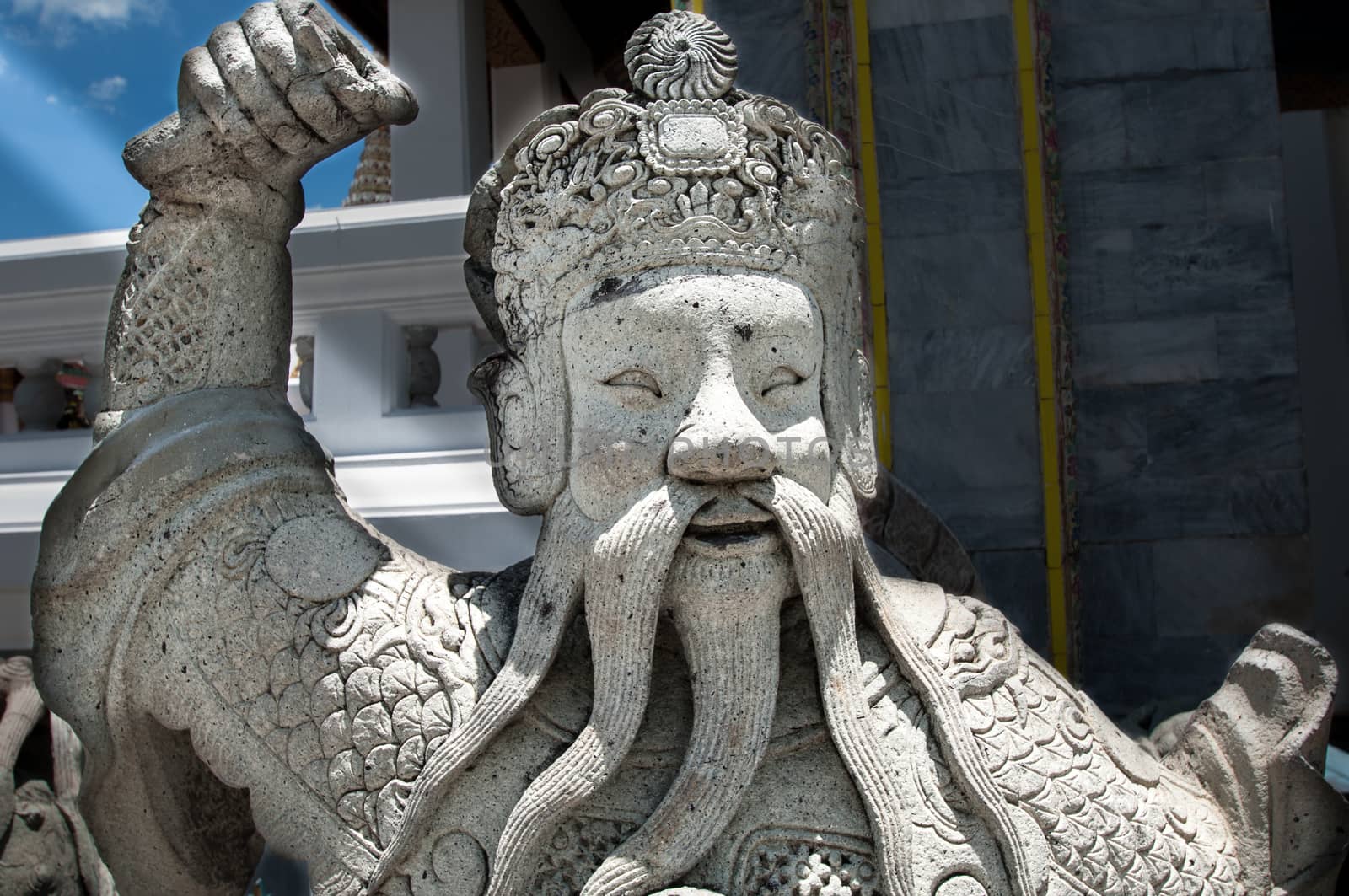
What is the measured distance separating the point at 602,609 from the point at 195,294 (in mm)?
1142

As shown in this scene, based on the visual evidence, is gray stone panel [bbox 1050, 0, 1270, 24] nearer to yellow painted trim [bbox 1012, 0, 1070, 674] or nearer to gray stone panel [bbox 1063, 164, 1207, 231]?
yellow painted trim [bbox 1012, 0, 1070, 674]

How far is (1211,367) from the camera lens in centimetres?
436

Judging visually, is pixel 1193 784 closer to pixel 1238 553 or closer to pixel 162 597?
pixel 1238 553

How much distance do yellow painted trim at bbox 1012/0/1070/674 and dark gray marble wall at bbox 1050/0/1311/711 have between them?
0.11m

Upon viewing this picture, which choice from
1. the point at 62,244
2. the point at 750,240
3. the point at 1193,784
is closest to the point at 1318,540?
the point at 1193,784

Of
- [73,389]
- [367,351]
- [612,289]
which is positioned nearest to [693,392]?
[612,289]

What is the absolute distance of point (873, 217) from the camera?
14.8 feet

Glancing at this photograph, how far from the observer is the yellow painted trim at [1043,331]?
4289 millimetres

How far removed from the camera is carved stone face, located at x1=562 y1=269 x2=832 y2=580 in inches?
96.0

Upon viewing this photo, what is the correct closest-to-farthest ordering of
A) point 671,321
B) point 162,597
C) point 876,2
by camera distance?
point 671,321 < point 162,597 < point 876,2

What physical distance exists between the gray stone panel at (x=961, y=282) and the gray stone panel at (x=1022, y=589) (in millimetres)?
775

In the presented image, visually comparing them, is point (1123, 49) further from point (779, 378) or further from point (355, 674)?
point (355, 674)

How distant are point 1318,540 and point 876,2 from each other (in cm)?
431

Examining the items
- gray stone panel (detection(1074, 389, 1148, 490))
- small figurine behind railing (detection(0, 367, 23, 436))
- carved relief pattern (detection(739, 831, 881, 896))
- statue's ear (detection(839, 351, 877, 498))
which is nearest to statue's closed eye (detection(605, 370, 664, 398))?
statue's ear (detection(839, 351, 877, 498))
